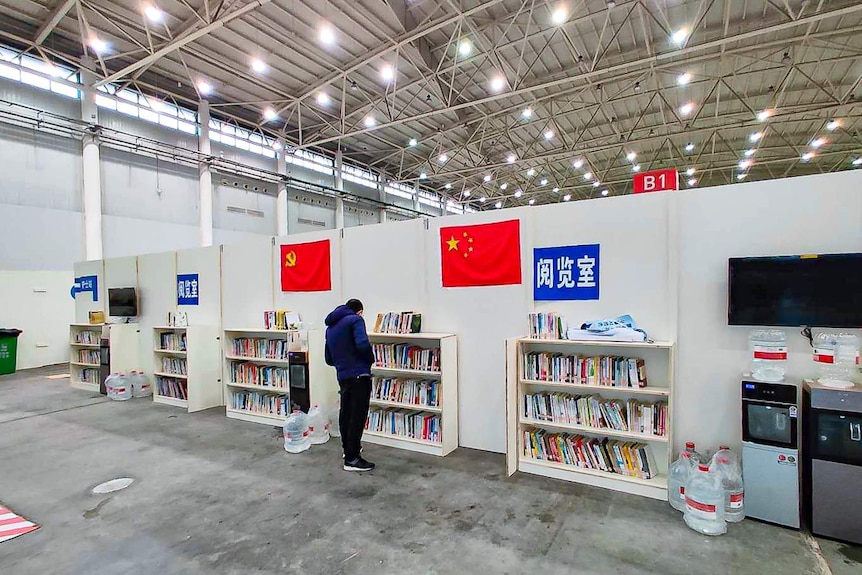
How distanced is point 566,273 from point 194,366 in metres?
5.27

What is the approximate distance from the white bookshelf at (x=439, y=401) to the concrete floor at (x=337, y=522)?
154mm

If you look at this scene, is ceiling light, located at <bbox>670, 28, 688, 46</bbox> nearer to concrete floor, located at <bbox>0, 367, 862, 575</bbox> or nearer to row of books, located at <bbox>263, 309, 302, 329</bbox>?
concrete floor, located at <bbox>0, 367, 862, 575</bbox>

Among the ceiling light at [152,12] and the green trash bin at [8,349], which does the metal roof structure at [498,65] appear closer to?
the ceiling light at [152,12]

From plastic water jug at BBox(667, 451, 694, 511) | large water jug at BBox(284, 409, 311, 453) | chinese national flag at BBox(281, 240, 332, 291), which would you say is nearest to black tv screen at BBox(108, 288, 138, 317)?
Answer: chinese national flag at BBox(281, 240, 332, 291)

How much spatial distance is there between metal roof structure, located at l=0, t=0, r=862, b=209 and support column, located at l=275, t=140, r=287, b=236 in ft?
2.26

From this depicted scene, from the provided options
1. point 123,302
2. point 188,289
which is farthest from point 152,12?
point 123,302

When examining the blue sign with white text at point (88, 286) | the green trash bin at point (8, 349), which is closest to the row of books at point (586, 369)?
the blue sign with white text at point (88, 286)

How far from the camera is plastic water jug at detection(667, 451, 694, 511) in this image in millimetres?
2940

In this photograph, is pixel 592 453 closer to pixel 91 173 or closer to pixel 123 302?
pixel 123 302

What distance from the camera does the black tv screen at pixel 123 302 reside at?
7227 millimetres

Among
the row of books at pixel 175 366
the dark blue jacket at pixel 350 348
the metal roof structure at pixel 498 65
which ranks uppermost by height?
the metal roof structure at pixel 498 65

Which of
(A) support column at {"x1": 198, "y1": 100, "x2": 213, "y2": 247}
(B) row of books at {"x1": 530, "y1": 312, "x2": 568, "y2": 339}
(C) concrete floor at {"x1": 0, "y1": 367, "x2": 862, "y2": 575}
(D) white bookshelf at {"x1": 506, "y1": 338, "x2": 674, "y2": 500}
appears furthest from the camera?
(A) support column at {"x1": 198, "y1": 100, "x2": 213, "y2": 247}

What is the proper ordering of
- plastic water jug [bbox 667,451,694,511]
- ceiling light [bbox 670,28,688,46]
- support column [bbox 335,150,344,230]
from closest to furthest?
1. plastic water jug [bbox 667,451,694,511]
2. ceiling light [bbox 670,28,688,46]
3. support column [bbox 335,150,344,230]

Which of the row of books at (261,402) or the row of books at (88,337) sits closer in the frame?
the row of books at (261,402)
